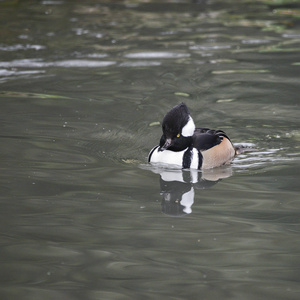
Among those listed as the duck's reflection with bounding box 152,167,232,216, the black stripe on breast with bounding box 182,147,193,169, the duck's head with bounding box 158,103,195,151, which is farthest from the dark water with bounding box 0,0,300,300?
the duck's head with bounding box 158,103,195,151

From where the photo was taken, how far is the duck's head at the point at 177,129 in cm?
811

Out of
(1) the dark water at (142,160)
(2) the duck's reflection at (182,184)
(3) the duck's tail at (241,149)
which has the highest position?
(1) the dark water at (142,160)

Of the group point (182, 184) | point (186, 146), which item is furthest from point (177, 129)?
point (182, 184)

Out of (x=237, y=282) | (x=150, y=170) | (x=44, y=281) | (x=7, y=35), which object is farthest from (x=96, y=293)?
(x=7, y=35)

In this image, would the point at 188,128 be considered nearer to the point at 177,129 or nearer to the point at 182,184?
the point at 177,129

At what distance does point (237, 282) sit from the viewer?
→ 520cm

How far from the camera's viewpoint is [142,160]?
8.87 meters

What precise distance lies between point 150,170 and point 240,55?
635 centimetres

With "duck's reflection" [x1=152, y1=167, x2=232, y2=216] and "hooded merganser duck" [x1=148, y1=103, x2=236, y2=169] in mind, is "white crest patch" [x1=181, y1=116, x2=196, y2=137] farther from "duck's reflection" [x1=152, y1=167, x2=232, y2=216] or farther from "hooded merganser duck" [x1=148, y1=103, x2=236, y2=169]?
"duck's reflection" [x1=152, y1=167, x2=232, y2=216]

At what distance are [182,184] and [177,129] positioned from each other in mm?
710

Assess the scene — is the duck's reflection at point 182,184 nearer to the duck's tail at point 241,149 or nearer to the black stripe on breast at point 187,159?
the black stripe on breast at point 187,159

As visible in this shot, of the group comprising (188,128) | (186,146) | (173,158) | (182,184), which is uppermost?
(188,128)

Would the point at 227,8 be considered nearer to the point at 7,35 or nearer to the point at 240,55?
the point at 240,55

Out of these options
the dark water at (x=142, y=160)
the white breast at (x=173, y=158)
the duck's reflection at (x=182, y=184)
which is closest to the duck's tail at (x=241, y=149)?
the dark water at (x=142, y=160)
